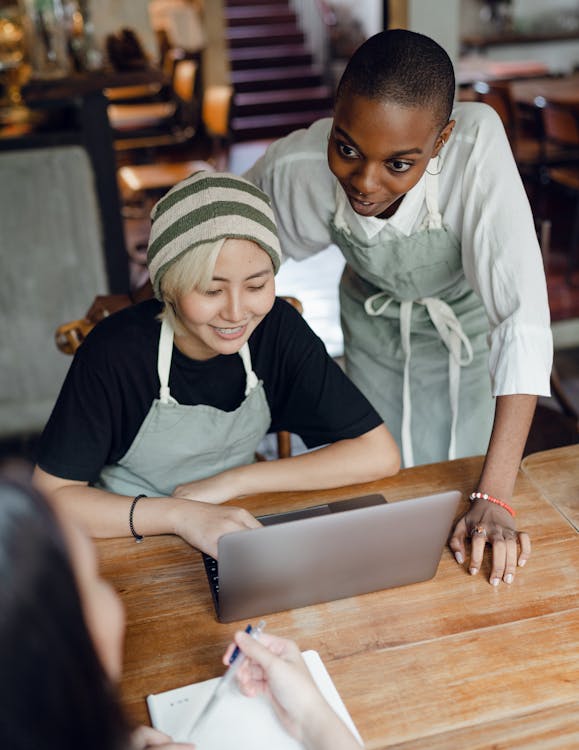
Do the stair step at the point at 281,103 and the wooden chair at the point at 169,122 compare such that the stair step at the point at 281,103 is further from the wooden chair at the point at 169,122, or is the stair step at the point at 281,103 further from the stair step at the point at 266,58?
the wooden chair at the point at 169,122

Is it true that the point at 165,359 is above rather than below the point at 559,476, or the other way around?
above

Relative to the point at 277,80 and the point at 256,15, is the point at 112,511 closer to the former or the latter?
the point at 277,80

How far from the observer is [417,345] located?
190cm

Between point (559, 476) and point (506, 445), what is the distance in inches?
6.5

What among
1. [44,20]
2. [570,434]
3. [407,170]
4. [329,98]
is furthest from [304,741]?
[329,98]

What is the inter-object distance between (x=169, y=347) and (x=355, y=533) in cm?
55

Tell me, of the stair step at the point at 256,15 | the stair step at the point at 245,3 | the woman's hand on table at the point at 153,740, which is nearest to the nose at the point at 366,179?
the woman's hand on table at the point at 153,740

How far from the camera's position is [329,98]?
8352mm

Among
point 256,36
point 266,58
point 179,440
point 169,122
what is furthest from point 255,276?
point 256,36

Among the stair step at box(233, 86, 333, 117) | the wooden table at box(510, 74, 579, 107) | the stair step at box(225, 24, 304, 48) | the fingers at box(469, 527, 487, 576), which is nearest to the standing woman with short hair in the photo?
the fingers at box(469, 527, 487, 576)

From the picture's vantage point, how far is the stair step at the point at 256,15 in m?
9.20

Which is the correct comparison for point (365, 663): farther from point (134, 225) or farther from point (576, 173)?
point (134, 225)

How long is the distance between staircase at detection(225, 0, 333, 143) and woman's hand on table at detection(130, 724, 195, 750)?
7.53m

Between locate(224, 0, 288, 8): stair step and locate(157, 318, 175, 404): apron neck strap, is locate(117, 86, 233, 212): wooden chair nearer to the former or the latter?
locate(157, 318, 175, 404): apron neck strap
